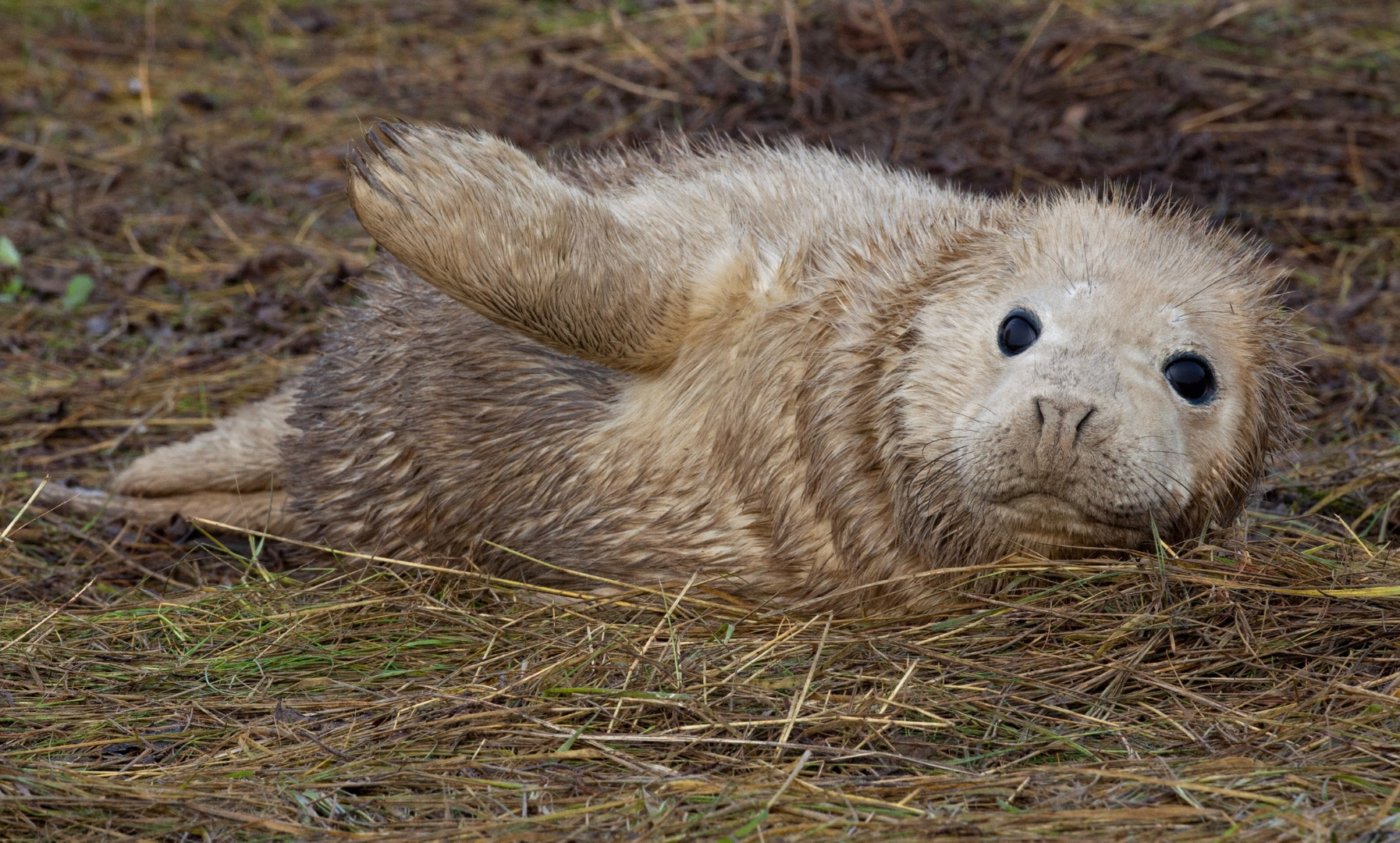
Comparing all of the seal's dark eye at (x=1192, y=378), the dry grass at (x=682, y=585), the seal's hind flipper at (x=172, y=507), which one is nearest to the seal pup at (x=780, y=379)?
the seal's dark eye at (x=1192, y=378)

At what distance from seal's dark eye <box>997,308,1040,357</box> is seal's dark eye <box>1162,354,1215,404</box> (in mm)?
301

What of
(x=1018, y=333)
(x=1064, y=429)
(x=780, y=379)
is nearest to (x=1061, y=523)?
Answer: (x=1064, y=429)

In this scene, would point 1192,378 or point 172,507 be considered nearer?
point 1192,378

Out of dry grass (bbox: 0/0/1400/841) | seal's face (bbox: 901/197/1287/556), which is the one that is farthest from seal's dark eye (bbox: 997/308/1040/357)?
dry grass (bbox: 0/0/1400/841)

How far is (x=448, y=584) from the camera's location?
3867 millimetres

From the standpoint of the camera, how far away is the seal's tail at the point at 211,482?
4.68m

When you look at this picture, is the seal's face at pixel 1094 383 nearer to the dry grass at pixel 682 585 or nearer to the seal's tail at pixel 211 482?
the dry grass at pixel 682 585

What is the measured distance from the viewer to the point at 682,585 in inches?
145

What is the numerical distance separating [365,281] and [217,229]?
226 cm

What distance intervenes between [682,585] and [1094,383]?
116 centimetres

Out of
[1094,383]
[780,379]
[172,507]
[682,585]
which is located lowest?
→ [172,507]

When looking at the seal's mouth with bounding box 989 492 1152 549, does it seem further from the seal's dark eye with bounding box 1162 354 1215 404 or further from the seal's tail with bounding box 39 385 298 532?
the seal's tail with bounding box 39 385 298 532

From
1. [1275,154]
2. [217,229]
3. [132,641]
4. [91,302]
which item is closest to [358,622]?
[132,641]

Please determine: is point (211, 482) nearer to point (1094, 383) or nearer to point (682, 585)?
point (682, 585)
